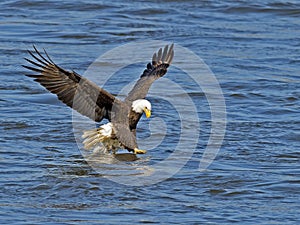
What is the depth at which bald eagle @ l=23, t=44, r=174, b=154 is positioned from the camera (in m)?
8.25

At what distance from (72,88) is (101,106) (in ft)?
1.68

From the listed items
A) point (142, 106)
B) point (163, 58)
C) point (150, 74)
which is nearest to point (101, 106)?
point (142, 106)

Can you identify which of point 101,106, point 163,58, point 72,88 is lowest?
point 101,106

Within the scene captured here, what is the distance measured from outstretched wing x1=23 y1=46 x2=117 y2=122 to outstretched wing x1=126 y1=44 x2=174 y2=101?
0.53 meters

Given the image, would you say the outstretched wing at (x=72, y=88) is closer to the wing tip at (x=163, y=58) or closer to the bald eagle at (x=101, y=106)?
the bald eagle at (x=101, y=106)

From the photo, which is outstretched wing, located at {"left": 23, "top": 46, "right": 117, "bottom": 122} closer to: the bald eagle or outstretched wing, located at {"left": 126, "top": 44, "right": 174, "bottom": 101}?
the bald eagle

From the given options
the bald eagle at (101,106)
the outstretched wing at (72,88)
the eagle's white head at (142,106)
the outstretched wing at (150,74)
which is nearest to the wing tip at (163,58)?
the outstretched wing at (150,74)

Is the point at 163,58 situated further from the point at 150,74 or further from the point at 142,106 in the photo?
the point at 142,106

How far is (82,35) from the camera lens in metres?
13.8

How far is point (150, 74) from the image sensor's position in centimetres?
969

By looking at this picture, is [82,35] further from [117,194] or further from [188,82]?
[117,194]

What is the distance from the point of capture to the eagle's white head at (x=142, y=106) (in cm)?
870

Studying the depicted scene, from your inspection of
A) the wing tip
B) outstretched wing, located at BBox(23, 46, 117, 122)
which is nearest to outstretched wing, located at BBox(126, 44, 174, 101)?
the wing tip

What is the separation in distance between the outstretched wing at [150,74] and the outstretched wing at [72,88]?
0.53 metres
